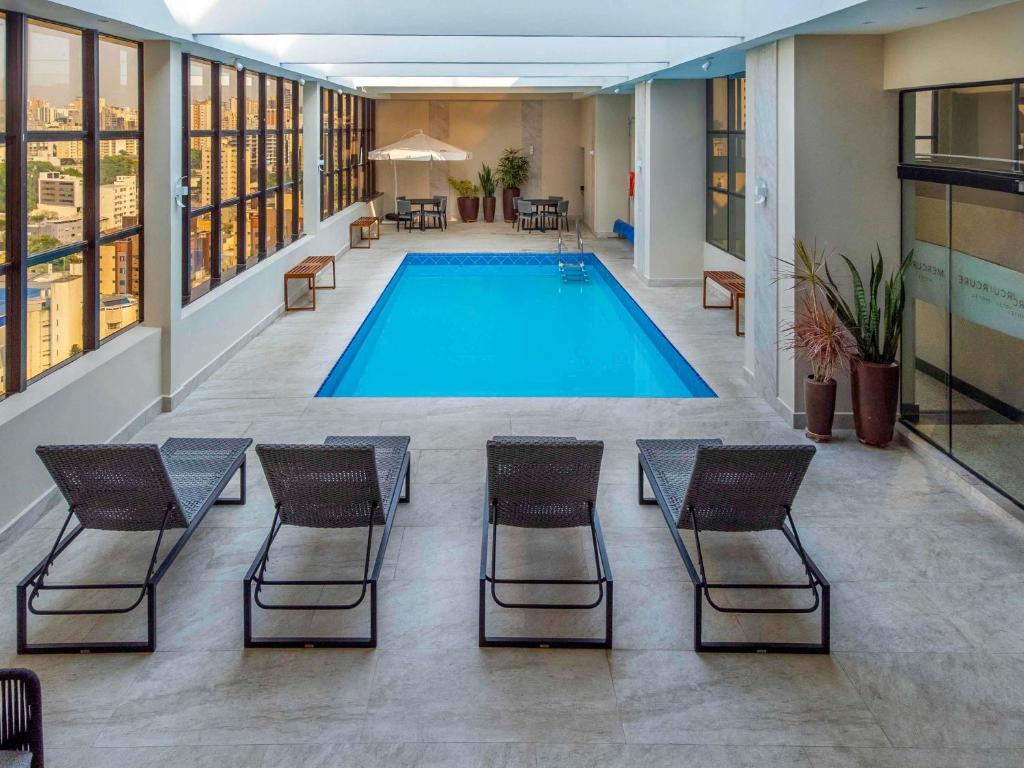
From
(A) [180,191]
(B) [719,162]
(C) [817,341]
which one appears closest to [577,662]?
(C) [817,341]

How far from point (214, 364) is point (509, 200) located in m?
17.4

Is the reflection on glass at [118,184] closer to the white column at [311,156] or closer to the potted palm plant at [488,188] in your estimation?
the white column at [311,156]

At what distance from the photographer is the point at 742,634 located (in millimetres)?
4574

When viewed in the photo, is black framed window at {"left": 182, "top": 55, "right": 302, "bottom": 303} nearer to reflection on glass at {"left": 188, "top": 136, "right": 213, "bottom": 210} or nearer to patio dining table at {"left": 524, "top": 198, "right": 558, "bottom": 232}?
reflection on glass at {"left": 188, "top": 136, "right": 213, "bottom": 210}

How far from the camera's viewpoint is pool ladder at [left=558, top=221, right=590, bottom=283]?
672 inches

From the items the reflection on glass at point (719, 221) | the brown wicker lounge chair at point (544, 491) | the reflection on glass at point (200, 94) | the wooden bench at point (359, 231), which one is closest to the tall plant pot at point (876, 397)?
the brown wicker lounge chair at point (544, 491)

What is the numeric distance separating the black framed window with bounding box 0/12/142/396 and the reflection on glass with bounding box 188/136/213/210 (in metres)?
1.21

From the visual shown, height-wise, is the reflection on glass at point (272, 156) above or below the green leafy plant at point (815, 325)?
above

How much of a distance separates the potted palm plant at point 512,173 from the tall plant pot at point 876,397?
19514mm

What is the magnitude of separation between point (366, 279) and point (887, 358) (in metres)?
10.1

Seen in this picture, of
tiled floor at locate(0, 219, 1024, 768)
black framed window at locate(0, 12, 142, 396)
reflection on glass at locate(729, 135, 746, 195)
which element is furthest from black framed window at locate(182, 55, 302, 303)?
reflection on glass at locate(729, 135, 746, 195)

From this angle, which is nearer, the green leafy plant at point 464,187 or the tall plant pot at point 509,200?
the tall plant pot at point 509,200

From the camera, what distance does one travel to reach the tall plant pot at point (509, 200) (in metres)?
26.2

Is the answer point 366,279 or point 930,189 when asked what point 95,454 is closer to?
point 930,189
